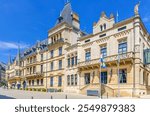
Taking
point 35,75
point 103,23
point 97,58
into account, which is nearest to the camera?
point 103,23

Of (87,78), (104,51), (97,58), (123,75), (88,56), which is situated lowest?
(87,78)

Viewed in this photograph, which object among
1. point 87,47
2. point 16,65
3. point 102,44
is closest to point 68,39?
point 87,47

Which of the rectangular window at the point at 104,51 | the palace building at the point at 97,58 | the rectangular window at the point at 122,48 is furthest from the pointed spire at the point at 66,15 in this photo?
the rectangular window at the point at 122,48

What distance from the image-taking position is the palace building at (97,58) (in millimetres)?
26109

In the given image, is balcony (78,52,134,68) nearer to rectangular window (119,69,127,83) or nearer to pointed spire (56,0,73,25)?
rectangular window (119,69,127,83)

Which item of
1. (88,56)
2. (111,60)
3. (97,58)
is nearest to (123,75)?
(111,60)

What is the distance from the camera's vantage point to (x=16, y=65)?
212 ft

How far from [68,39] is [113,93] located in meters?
18.3

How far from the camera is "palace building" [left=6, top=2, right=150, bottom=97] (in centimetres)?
2611

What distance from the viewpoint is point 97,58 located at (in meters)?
31.2

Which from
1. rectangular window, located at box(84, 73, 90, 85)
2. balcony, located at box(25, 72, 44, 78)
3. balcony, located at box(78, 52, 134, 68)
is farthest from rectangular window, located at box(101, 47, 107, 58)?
balcony, located at box(25, 72, 44, 78)

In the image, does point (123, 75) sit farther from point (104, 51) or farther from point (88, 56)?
point (88, 56)

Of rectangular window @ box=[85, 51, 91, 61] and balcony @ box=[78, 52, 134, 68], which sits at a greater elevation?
rectangular window @ box=[85, 51, 91, 61]

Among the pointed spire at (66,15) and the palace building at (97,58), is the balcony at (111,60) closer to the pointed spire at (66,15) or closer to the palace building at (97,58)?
the palace building at (97,58)
